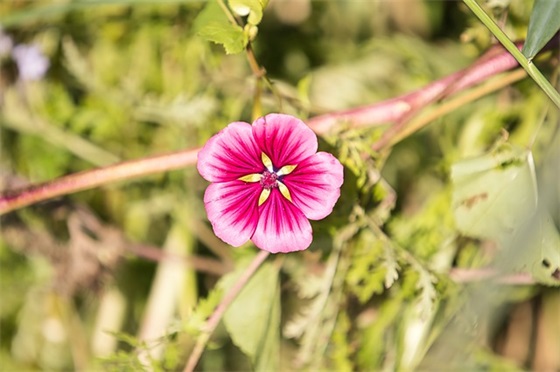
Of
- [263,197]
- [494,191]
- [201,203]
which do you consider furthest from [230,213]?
[201,203]

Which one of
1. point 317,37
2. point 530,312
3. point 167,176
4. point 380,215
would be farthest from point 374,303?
point 317,37

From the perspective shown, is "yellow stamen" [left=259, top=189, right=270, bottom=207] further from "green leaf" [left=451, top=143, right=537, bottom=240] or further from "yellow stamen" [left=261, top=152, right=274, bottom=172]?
"green leaf" [left=451, top=143, right=537, bottom=240]

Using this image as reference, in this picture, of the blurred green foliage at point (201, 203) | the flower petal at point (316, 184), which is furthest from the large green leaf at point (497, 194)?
the flower petal at point (316, 184)

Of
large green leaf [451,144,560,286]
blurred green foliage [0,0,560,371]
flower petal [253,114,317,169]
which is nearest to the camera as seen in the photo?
flower petal [253,114,317,169]

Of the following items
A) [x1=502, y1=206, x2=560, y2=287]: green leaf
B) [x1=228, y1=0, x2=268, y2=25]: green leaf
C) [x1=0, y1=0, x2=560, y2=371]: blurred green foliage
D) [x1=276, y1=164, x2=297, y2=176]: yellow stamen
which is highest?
[x1=228, y1=0, x2=268, y2=25]: green leaf

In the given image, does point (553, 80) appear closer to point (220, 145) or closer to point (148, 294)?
point (220, 145)

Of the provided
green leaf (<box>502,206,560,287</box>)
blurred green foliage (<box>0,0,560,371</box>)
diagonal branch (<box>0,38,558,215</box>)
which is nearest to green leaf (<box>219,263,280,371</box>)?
blurred green foliage (<box>0,0,560,371</box>)
